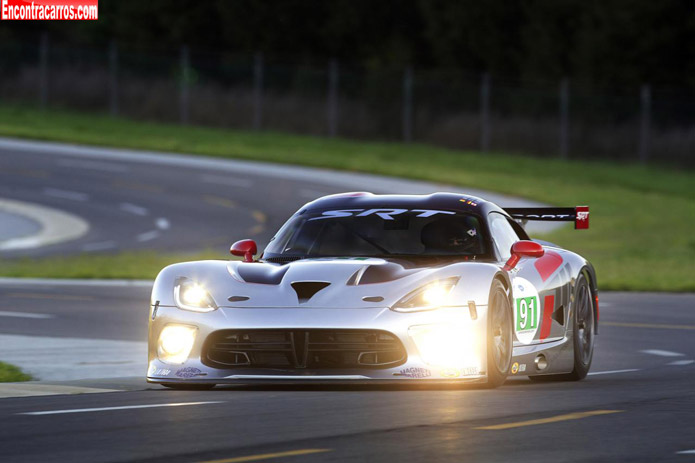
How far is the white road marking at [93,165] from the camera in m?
46.4

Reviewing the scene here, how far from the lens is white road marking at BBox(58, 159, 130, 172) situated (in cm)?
4644

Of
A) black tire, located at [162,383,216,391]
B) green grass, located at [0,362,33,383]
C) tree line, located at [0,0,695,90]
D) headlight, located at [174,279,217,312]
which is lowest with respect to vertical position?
green grass, located at [0,362,33,383]

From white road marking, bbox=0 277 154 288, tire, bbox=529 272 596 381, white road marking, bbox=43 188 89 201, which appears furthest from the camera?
white road marking, bbox=43 188 89 201

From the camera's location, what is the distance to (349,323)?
10.0m

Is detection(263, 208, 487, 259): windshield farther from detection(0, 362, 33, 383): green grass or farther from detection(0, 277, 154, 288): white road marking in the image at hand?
detection(0, 277, 154, 288): white road marking

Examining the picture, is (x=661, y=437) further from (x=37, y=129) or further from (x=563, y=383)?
(x=37, y=129)

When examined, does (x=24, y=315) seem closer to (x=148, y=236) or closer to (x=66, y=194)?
(x=148, y=236)

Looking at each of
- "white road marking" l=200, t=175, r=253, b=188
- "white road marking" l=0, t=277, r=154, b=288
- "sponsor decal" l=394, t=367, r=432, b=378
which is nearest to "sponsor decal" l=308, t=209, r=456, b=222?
"sponsor decal" l=394, t=367, r=432, b=378

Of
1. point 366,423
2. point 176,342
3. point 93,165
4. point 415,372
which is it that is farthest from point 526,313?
point 93,165

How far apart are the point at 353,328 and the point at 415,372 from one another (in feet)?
1.59

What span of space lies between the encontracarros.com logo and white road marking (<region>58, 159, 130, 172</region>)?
525 centimetres

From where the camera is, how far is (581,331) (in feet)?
40.9

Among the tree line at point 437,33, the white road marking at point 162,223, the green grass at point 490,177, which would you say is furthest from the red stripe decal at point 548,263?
the tree line at point 437,33

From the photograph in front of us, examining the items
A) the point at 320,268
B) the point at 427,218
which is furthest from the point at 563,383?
the point at 320,268
